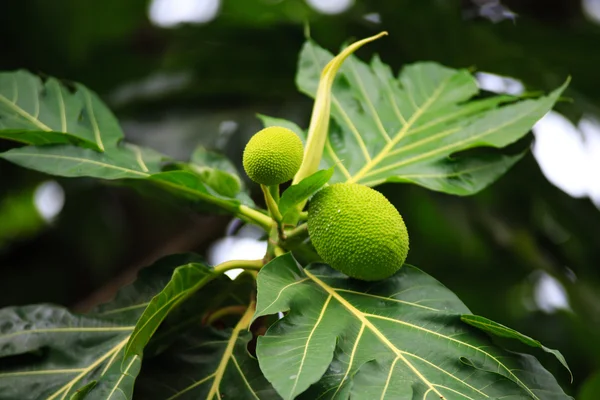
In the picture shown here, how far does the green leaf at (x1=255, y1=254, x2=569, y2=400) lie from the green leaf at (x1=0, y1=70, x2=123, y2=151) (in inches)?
14.3

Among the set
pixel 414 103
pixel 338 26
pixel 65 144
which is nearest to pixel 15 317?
pixel 65 144

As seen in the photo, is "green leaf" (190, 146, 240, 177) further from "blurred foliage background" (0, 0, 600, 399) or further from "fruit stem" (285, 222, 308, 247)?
"blurred foliage background" (0, 0, 600, 399)

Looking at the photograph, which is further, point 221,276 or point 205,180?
point 205,180

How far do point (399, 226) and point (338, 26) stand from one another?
1.05 m

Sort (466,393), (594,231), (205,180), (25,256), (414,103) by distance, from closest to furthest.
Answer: (466,393) → (205,180) → (414,103) → (594,231) → (25,256)

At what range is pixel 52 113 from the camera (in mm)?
921

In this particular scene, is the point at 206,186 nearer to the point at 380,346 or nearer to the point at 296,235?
the point at 296,235

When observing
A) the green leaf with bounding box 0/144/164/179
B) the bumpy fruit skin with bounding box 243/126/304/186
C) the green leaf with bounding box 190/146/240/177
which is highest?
the bumpy fruit skin with bounding box 243/126/304/186

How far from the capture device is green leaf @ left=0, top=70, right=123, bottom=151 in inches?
33.0

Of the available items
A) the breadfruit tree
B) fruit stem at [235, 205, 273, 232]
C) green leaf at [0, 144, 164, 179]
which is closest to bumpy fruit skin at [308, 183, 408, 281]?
the breadfruit tree

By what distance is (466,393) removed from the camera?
0.59 metres

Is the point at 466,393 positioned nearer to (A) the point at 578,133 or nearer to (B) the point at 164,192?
(B) the point at 164,192

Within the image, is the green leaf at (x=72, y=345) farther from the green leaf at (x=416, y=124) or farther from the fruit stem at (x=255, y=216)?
the green leaf at (x=416, y=124)

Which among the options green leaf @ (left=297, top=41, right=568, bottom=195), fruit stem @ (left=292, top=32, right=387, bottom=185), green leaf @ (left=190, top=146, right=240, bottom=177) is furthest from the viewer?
green leaf @ (left=190, top=146, right=240, bottom=177)
